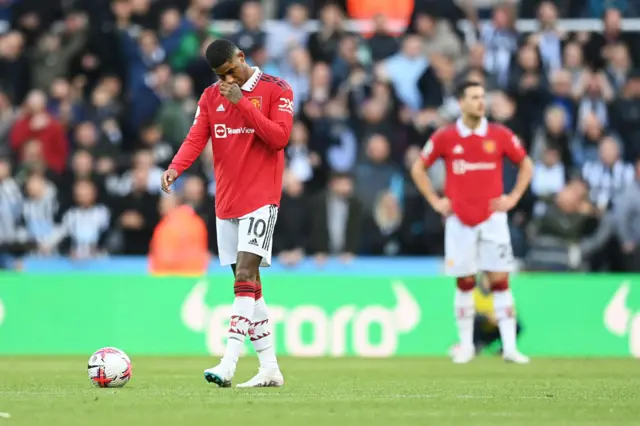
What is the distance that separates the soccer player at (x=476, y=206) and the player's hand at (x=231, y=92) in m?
5.07

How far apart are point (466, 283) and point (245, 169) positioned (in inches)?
201

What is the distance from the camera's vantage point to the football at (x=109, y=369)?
34.9 ft

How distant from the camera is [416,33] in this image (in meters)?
21.5

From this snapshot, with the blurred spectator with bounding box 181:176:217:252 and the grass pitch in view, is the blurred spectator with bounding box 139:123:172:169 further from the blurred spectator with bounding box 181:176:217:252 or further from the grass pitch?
the grass pitch

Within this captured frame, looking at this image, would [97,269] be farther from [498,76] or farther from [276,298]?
[498,76]

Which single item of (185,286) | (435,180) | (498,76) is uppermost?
(498,76)

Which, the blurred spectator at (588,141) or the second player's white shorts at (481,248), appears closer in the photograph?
the second player's white shorts at (481,248)

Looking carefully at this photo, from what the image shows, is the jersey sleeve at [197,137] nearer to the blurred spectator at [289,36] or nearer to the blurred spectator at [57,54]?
the blurred spectator at [289,36]

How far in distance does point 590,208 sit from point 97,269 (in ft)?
22.4

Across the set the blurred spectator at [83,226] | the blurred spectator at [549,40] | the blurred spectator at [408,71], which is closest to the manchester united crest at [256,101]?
the blurred spectator at [83,226]

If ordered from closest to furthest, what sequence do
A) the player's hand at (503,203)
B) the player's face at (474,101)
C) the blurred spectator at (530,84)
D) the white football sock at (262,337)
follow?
the white football sock at (262,337) → the player's hand at (503,203) → the player's face at (474,101) → the blurred spectator at (530,84)

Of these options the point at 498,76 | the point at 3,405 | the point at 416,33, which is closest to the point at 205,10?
the point at 416,33

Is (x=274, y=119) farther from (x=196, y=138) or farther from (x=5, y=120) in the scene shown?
(x=5, y=120)

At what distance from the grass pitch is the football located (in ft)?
0.49
